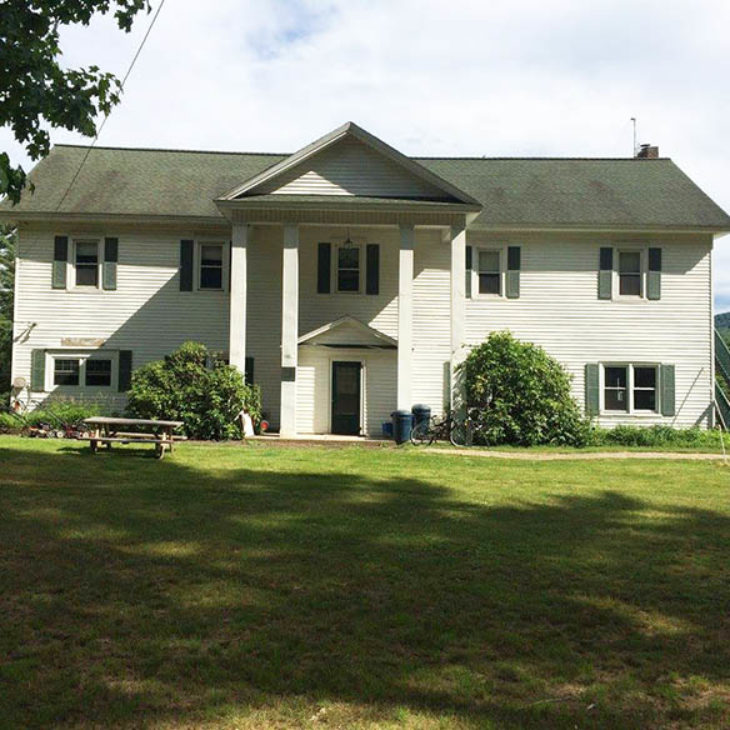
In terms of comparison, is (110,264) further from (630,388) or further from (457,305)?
(630,388)

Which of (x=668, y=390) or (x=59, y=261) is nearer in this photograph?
(x=59, y=261)

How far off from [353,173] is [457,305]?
171 inches

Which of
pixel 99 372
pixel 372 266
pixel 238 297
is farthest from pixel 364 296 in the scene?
pixel 99 372

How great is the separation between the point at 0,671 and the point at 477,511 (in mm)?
5663

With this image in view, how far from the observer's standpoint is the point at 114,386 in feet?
65.2

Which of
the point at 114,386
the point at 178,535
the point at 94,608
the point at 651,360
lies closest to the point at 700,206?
the point at 651,360

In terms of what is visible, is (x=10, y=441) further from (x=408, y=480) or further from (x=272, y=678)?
(x=272, y=678)

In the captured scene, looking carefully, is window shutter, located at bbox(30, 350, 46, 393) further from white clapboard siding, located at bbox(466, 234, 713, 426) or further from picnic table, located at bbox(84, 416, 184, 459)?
white clapboard siding, located at bbox(466, 234, 713, 426)

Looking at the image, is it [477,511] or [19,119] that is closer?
[477,511]

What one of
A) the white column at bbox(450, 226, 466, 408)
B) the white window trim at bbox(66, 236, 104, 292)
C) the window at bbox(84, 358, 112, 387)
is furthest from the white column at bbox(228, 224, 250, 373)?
the white column at bbox(450, 226, 466, 408)

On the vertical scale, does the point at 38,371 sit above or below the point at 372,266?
below

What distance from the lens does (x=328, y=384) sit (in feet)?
62.8

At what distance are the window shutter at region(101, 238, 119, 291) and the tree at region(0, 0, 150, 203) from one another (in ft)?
33.1

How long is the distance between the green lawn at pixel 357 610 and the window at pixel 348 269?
11650 mm
